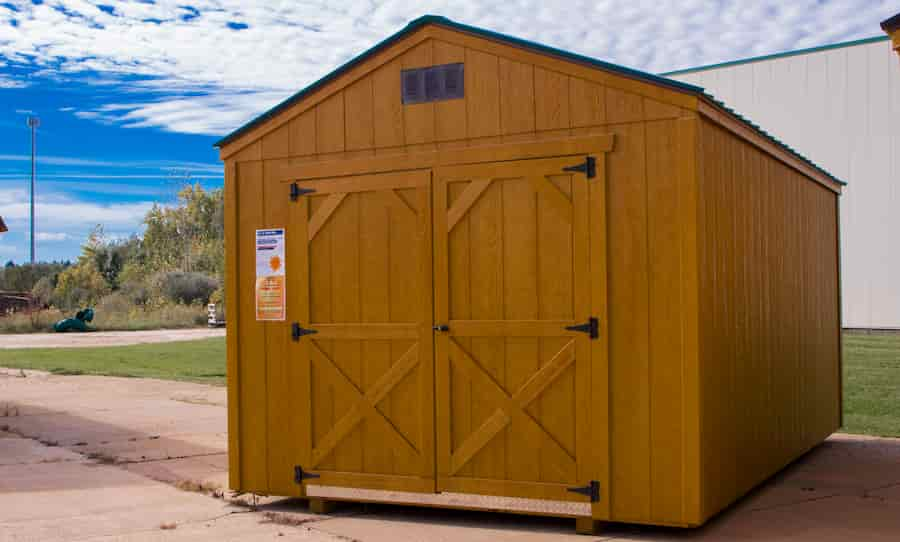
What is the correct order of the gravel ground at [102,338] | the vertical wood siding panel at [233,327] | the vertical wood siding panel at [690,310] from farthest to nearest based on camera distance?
the gravel ground at [102,338] < the vertical wood siding panel at [233,327] < the vertical wood siding panel at [690,310]

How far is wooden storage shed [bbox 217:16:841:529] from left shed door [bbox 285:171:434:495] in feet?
0.05

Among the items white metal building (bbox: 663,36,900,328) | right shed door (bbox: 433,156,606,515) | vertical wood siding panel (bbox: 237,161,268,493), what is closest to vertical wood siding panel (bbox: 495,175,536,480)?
right shed door (bbox: 433,156,606,515)

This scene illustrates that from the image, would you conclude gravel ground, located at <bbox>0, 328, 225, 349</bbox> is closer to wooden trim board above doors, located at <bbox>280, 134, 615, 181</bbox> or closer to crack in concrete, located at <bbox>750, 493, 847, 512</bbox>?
wooden trim board above doors, located at <bbox>280, 134, 615, 181</bbox>

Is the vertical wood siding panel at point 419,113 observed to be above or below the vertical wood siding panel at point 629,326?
above

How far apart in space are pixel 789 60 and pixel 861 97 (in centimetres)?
218

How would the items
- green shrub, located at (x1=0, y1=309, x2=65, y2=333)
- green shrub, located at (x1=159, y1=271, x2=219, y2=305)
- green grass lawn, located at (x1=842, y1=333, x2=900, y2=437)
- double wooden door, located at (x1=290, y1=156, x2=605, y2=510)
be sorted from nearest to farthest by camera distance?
double wooden door, located at (x1=290, y1=156, x2=605, y2=510) → green grass lawn, located at (x1=842, y1=333, x2=900, y2=437) → green shrub, located at (x1=0, y1=309, x2=65, y2=333) → green shrub, located at (x1=159, y1=271, x2=219, y2=305)

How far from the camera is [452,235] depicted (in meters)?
6.68

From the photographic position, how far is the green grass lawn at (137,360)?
18406 millimetres

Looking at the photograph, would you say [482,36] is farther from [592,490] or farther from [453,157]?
[592,490]

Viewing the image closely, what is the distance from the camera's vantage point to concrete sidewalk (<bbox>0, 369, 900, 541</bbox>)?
248 inches

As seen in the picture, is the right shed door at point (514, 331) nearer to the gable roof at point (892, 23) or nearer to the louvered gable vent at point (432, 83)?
the louvered gable vent at point (432, 83)

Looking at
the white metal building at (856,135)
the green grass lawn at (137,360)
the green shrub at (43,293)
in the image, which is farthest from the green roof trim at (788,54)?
the green shrub at (43,293)

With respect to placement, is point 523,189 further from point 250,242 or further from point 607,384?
point 250,242

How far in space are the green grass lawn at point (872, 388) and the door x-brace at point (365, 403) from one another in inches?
234
